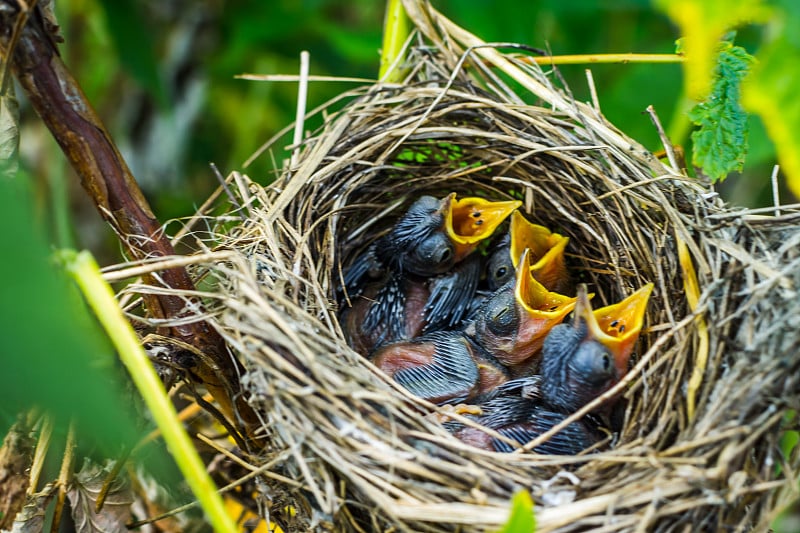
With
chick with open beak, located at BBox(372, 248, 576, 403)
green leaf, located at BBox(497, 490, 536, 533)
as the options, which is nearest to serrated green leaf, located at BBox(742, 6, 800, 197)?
green leaf, located at BBox(497, 490, 536, 533)

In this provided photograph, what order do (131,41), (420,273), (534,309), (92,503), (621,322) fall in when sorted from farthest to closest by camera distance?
(131,41)
(420,273)
(534,309)
(621,322)
(92,503)

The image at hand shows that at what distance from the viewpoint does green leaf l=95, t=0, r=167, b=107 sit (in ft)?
5.20

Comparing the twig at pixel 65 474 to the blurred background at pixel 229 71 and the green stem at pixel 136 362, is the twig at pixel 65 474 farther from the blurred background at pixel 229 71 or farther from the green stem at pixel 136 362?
the blurred background at pixel 229 71

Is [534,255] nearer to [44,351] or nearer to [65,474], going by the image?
[65,474]

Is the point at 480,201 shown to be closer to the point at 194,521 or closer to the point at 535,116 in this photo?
the point at 535,116

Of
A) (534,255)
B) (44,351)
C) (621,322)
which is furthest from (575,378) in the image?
(44,351)

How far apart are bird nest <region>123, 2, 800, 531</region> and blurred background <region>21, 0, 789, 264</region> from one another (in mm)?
310

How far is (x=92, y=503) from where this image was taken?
36.5 inches

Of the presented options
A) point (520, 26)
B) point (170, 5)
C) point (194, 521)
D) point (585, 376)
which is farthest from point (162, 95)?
point (585, 376)

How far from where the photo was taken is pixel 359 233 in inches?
52.7

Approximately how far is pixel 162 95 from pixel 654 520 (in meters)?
1.43

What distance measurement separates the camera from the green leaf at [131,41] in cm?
159

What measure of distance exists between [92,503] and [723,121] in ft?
3.25

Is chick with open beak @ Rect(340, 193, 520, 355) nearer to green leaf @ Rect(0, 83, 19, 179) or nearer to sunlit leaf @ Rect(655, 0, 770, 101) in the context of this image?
green leaf @ Rect(0, 83, 19, 179)
